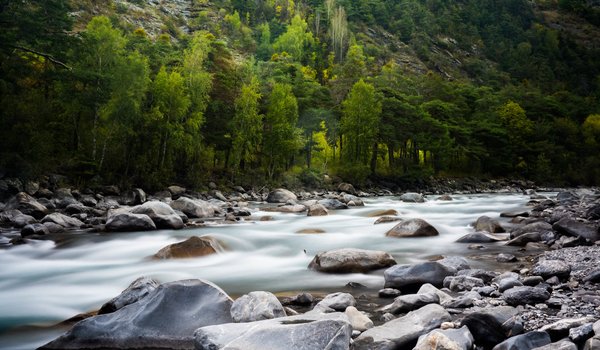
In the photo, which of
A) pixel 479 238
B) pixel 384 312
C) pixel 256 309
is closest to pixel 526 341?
pixel 384 312

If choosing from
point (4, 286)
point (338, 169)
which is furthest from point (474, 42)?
point (4, 286)

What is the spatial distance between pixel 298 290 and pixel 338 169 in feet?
136

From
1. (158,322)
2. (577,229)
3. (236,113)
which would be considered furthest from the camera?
(236,113)

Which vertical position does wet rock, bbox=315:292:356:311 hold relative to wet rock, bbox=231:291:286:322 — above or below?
below

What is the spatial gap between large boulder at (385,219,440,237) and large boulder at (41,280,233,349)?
957 centimetres

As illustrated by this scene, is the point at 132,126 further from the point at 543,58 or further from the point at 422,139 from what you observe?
the point at 543,58

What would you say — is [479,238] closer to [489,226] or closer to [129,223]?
[489,226]

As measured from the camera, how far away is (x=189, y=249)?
11.2m

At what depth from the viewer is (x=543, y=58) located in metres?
146

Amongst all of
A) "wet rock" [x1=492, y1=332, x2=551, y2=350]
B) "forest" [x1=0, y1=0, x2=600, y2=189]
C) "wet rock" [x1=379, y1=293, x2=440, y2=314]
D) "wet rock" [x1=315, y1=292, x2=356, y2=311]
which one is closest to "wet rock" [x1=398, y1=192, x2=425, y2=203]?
"forest" [x1=0, y1=0, x2=600, y2=189]

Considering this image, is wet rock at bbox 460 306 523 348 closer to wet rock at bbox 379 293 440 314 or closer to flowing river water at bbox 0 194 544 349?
wet rock at bbox 379 293 440 314

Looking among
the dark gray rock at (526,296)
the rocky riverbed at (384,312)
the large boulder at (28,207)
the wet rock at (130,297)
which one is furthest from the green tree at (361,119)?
the wet rock at (130,297)

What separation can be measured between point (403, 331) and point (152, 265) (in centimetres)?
762

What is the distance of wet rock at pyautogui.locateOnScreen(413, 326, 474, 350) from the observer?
13.8 ft
